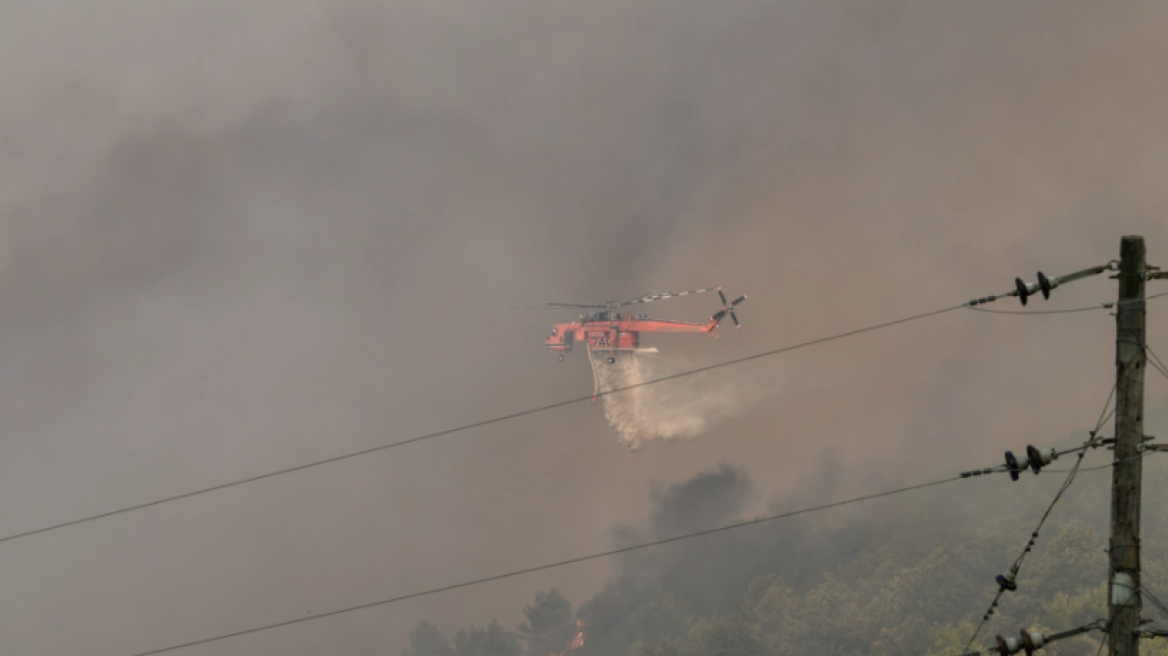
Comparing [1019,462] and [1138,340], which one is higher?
[1138,340]

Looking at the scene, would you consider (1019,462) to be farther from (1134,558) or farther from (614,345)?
(614,345)

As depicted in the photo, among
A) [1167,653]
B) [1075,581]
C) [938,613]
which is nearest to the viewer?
[1167,653]

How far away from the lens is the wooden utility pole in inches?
1186

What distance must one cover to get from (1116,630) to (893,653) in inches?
6292

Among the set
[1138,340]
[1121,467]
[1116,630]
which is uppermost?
[1138,340]

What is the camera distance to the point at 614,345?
146125 millimetres

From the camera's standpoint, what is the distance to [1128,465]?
30078mm

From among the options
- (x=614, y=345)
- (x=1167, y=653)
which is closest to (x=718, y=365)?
(x=614, y=345)

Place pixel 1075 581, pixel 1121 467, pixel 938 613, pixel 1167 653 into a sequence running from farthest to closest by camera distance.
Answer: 1. pixel 938 613
2. pixel 1075 581
3. pixel 1167 653
4. pixel 1121 467

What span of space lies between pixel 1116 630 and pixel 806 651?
6917 inches

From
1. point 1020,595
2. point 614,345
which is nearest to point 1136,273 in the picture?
point 614,345

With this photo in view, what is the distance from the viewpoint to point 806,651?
198 metres

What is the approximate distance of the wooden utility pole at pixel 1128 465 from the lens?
1186 inches

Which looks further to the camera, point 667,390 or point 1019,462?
point 667,390
